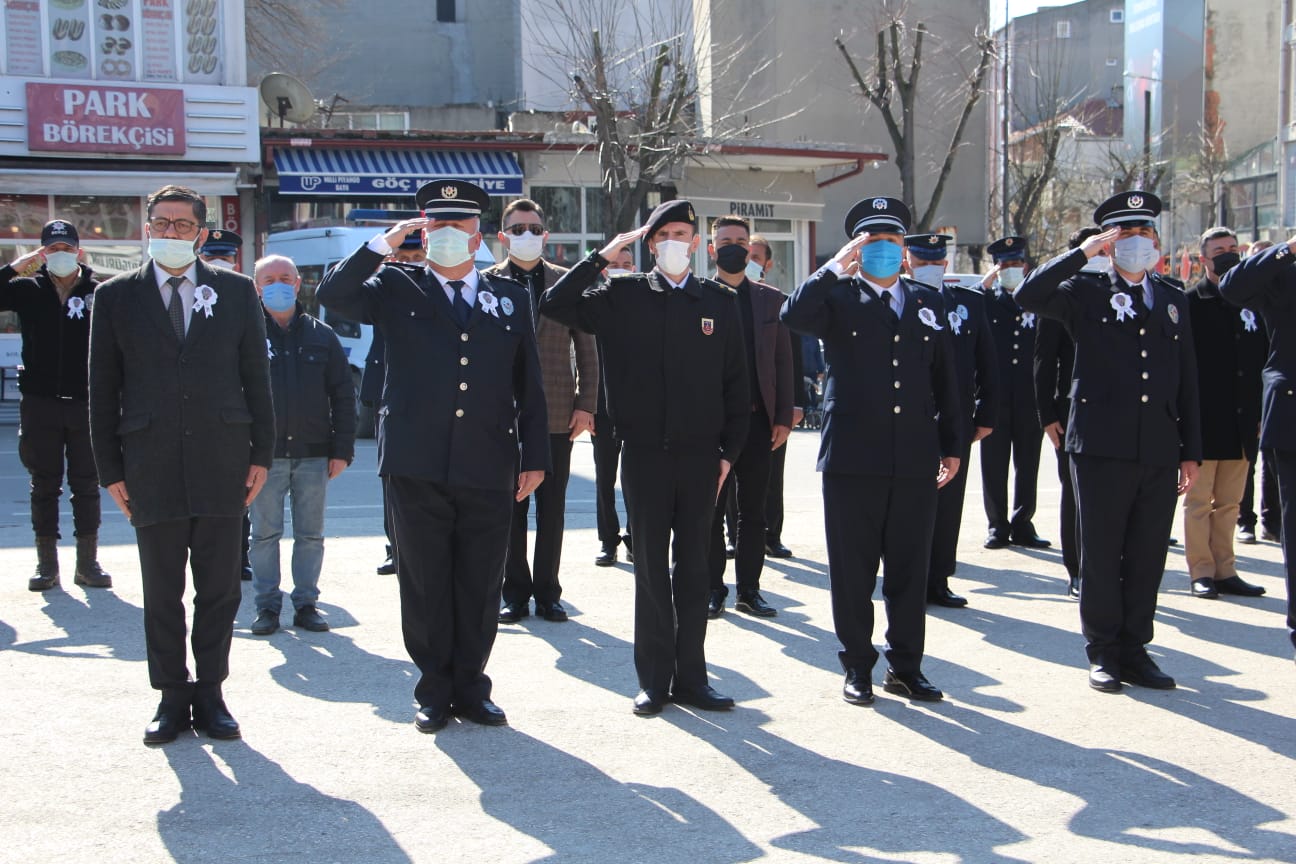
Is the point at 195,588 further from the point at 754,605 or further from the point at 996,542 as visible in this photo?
the point at 996,542

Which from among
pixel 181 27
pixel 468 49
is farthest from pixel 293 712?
pixel 468 49

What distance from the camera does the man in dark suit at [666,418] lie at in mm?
5969

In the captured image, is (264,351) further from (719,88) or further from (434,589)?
(719,88)

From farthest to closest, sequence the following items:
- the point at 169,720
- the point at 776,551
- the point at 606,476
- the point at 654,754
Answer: the point at 776,551
the point at 606,476
the point at 169,720
the point at 654,754

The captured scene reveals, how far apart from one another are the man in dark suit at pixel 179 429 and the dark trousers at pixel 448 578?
69 cm

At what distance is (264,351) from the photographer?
577 centimetres

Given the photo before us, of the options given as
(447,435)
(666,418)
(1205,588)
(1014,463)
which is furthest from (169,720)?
(1014,463)

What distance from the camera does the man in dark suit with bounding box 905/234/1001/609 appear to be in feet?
27.5

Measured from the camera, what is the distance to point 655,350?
5.99 m

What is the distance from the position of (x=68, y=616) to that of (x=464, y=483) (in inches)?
136

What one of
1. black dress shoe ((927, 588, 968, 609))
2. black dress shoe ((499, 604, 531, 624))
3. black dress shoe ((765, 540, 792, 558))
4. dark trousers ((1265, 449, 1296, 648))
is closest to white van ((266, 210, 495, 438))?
black dress shoe ((765, 540, 792, 558))

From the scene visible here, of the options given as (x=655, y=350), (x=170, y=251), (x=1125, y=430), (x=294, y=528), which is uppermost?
(x=170, y=251)

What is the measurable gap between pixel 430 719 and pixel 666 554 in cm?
120

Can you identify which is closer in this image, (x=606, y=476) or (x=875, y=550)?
(x=875, y=550)
